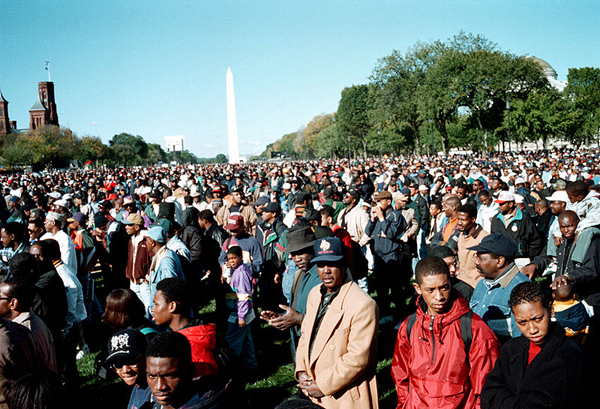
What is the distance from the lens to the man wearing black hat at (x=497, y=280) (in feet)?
12.3

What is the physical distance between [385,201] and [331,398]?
4.73 m

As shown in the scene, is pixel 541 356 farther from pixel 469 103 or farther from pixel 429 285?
pixel 469 103

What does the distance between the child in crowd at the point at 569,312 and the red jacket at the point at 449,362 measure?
1.20 meters

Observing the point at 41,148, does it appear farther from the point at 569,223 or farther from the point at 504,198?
the point at 569,223

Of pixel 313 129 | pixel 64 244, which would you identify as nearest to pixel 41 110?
pixel 313 129

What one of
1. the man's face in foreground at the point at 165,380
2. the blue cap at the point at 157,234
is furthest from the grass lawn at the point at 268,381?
the man's face in foreground at the point at 165,380

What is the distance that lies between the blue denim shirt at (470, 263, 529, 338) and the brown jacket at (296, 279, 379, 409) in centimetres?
108

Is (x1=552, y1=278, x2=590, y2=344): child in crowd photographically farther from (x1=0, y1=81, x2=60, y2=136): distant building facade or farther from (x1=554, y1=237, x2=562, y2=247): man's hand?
(x1=0, y1=81, x2=60, y2=136): distant building facade

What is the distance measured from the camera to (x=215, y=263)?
24.7 ft

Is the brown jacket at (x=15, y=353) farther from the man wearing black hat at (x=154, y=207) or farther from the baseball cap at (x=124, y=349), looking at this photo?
the man wearing black hat at (x=154, y=207)

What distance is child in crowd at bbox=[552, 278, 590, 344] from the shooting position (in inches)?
153

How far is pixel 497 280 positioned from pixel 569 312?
2.16 ft

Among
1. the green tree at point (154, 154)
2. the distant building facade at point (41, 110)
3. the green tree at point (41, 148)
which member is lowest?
the green tree at point (41, 148)

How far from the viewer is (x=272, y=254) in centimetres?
766
